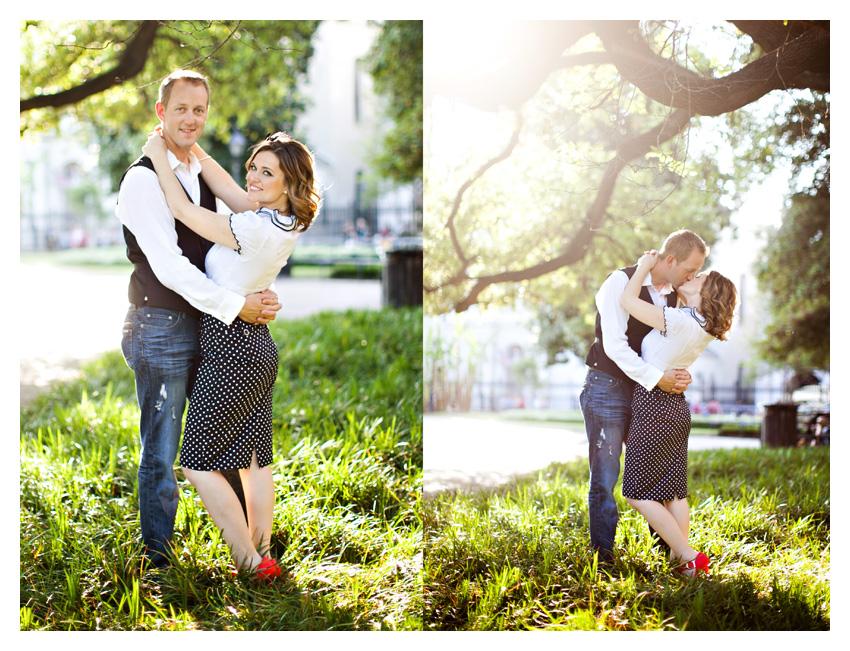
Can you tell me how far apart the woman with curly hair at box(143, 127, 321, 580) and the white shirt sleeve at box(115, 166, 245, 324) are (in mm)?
43

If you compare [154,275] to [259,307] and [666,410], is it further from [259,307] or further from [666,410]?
[666,410]

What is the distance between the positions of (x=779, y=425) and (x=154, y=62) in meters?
3.85

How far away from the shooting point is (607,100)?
2891 mm

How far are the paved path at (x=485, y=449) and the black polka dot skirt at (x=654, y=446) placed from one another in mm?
355

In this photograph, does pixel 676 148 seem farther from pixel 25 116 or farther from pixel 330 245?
pixel 330 245

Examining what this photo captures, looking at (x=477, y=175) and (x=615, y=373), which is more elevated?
(x=477, y=175)

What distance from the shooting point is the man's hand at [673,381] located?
2701 mm

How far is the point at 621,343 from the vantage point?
107 inches

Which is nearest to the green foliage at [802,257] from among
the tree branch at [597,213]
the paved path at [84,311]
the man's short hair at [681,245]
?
the tree branch at [597,213]

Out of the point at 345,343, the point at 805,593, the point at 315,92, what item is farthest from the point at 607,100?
the point at 315,92

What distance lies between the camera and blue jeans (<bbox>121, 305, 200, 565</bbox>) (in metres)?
2.49

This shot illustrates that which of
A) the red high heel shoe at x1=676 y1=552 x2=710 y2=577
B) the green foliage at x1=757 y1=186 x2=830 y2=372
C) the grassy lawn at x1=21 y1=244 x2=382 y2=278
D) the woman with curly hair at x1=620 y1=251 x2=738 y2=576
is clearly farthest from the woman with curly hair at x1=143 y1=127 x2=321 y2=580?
the grassy lawn at x1=21 y1=244 x2=382 y2=278

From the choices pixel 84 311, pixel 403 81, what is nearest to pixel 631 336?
pixel 403 81

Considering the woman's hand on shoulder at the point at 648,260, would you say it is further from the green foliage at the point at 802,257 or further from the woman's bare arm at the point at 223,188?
the woman's bare arm at the point at 223,188
